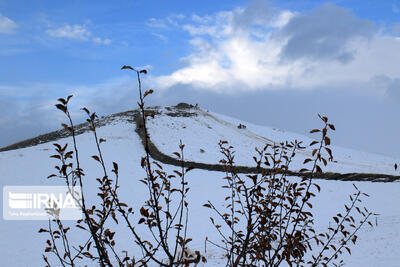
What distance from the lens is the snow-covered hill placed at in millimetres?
8367

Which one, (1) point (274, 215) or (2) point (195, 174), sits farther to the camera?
(2) point (195, 174)

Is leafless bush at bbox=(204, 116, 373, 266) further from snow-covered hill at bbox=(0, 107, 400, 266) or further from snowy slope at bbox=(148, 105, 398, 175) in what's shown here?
snowy slope at bbox=(148, 105, 398, 175)

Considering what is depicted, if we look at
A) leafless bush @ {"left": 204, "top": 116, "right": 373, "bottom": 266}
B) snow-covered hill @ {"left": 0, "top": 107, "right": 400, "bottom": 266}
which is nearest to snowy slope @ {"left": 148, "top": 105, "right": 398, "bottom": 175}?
snow-covered hill @ {"left": 0, "top": 107, "right": 400, "bottom": 266}

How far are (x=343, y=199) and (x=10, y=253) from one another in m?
13.0

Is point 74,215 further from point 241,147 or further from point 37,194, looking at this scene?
point 241,147

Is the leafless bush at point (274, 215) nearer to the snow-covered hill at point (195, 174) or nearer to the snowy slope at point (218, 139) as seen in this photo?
the snow-covered hill at point (195, 174)

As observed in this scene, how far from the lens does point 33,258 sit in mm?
7676

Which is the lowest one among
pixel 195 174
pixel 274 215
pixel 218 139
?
pixel 274 215

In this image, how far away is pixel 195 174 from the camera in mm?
16516

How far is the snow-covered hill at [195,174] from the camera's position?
27.5ft

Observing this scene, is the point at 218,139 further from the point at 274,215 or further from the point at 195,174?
the point at 274,215

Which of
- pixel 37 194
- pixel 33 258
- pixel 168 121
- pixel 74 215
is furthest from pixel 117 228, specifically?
pixel 168 121

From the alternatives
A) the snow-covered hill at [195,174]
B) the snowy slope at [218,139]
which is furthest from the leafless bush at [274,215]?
the snowy slope at [218,139]

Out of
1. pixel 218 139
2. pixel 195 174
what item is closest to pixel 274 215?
pixel 195 174
